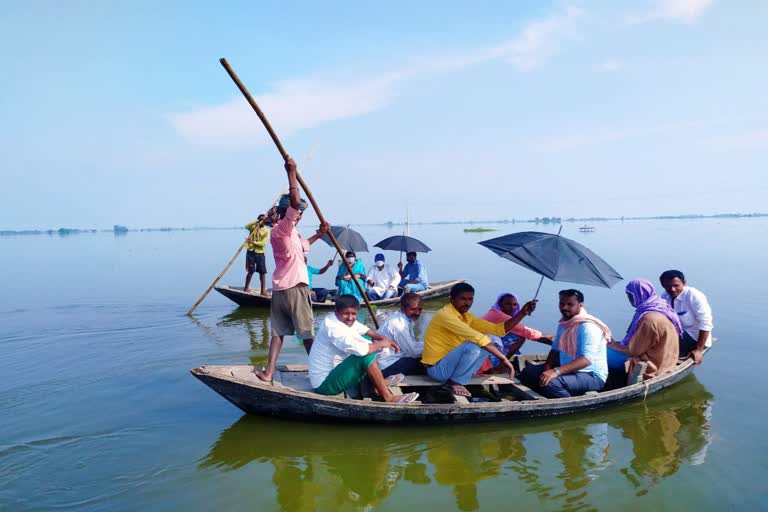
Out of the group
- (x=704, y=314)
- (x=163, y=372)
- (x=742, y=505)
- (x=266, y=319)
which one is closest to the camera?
(x=742, y=505)

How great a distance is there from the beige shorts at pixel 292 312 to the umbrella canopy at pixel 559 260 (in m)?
2.38

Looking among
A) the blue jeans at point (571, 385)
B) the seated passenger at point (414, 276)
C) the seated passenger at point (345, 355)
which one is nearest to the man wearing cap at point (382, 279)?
the seated passenger at point (414, 276)

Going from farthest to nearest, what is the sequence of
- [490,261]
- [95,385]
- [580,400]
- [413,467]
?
[490,261] → [95,385] → [580,400] → [413,467]

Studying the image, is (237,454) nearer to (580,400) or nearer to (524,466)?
(524,466)

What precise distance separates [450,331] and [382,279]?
775 cm

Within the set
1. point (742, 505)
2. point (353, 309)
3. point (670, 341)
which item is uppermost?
point (353, 309)

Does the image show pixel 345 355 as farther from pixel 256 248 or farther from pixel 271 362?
pixel 256 248

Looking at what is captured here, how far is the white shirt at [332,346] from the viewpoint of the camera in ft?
15.1

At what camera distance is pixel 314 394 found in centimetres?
487

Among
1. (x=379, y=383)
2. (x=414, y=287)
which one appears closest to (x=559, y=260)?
(x=379, y=383)

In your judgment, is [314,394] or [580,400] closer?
[314,394]

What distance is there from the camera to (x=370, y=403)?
492cm

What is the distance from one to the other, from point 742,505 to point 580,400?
157 centimetres

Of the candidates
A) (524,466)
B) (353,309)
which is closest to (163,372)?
(353,309)
